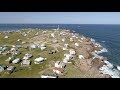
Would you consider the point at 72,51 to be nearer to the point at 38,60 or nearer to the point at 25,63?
the point at 38,60

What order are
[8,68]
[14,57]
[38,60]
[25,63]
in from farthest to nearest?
[14,57] → [38,60] → [25,63] → [8,68]

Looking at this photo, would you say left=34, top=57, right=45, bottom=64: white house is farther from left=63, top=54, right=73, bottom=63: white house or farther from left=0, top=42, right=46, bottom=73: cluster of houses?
left=63, top=54, right=73, bottom=63: white house

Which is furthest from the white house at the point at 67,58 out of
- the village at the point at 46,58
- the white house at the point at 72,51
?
the white house at the point at 72,51

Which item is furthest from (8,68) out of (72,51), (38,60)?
(72,51)

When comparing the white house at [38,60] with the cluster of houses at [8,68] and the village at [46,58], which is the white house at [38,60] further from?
the cluster of houses at [8,68]

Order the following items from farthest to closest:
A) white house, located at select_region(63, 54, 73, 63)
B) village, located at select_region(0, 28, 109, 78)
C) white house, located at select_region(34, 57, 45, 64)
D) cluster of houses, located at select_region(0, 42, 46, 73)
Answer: white house, located at select_region(63, 54, 73, 63) → white house, located at select_region(34, 57, 45, 64) → cluster of houses, located at select_region(0, 42, 46, 73) → village, located at select_region(0, 28, 109, 78)

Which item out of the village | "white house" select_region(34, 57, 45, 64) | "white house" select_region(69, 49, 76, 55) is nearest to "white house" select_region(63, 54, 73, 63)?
the village
